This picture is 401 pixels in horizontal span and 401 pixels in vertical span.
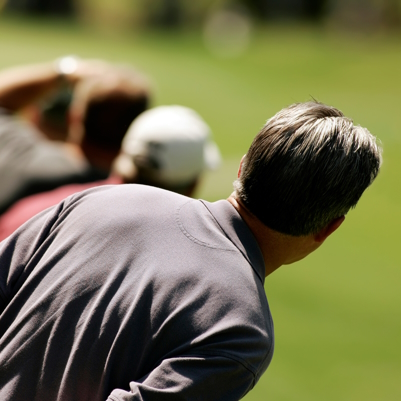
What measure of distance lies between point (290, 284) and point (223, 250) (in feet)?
16.4

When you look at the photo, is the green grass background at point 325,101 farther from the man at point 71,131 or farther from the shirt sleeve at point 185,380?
the shirt sleeve at point 185,380

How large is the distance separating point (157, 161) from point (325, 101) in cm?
1158

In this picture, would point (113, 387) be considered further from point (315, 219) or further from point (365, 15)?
point (365, 15)

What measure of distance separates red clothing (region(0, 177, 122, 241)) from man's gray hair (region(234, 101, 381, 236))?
1.46m

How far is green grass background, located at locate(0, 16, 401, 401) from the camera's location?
5180 millimetres

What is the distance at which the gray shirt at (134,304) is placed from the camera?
63.6 inches

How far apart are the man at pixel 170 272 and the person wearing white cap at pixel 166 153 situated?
51.1 inches

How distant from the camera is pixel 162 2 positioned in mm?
25219

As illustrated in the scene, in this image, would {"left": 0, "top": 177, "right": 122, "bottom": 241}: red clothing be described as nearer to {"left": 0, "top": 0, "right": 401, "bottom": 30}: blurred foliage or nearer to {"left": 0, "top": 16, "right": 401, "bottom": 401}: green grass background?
{"left": 0, "top": 16, "right": 401, "bottom": 401}: green grass background

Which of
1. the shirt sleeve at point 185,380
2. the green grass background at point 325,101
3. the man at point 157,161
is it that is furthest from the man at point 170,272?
the green grass background at point 325,101

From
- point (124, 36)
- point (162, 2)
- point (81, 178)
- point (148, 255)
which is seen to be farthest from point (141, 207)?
point (162, 2)

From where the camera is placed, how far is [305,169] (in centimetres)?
175

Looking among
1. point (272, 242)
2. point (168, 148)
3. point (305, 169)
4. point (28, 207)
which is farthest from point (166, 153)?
point (305, 169)

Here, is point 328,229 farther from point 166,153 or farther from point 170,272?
point 166,153
